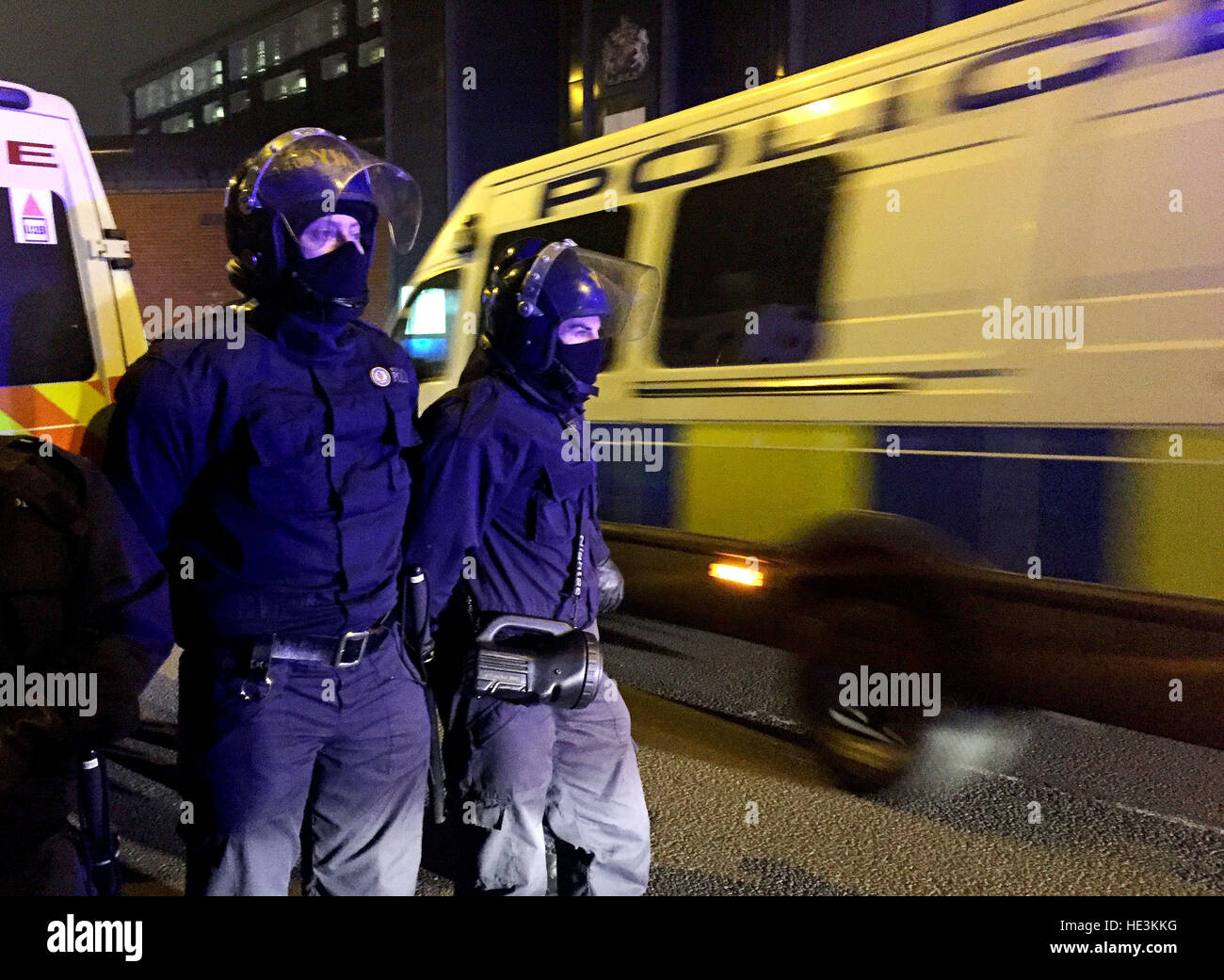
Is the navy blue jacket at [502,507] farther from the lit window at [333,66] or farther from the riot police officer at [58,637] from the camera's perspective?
the lit window at [333,66]

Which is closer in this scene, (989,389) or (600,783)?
(600,783)

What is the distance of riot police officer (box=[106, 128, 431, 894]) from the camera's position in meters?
1.92

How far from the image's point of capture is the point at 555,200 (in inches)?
213

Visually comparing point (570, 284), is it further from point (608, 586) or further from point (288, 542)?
point (288, 542)

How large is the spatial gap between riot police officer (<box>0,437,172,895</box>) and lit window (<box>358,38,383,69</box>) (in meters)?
20.7

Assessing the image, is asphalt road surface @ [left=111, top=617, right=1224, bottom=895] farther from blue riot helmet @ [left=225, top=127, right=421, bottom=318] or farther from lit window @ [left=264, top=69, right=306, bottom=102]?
lit window @ [left=264, top=69, right=306, bottom=102]

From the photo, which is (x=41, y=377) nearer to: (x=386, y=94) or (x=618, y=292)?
(x=618, y=292)

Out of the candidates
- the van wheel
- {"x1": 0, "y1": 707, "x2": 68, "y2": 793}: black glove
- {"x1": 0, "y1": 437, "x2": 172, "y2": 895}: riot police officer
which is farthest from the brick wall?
{"x1": 0, "y1": 707, "x2": 68, "y2": 793}: black glove

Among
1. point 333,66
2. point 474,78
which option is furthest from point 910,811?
point 333,66

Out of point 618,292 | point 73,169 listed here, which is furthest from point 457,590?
point 73,169

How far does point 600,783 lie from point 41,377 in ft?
8.79

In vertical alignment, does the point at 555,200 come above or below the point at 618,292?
above

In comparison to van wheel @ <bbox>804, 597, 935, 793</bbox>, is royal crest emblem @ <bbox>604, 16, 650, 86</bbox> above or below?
above

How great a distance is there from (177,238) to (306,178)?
1905 cm
